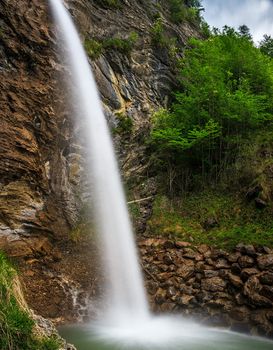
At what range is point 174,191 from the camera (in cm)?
1509

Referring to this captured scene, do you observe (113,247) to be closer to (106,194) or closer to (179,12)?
(106,194)

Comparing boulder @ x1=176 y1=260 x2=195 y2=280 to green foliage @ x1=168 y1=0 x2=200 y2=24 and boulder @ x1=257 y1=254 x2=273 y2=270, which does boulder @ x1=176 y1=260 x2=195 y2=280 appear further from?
green foliage @ x1=168 y1=0 x2=200 y2=24

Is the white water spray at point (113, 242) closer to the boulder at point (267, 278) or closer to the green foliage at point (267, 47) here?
the boulder at point (267, 278)

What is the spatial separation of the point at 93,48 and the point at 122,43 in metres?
1.96

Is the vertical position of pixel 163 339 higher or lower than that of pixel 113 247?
lower

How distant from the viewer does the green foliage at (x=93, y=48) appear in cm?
1630

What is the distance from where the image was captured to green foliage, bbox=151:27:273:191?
47.3ft

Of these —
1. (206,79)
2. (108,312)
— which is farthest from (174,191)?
(108,312)

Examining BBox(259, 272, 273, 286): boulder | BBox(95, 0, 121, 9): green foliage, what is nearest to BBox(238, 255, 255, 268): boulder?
BBox(259, 272, 273, 286): boulder

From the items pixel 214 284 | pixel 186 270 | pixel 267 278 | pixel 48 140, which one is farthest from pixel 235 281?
pixel 48 140

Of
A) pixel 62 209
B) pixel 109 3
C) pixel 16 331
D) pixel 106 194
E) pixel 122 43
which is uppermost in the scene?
pixel 109 3

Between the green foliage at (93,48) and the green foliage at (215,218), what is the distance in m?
6.92

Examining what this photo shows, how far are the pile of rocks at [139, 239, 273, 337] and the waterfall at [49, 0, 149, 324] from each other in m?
0.54

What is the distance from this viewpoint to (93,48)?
1656 centimetres
